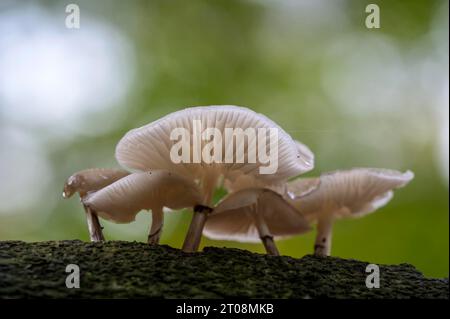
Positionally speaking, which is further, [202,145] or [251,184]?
[251,184]

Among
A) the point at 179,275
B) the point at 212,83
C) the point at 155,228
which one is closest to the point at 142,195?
the point at 155,228

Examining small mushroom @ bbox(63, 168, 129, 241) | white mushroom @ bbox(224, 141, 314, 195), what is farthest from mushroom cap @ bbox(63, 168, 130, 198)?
white mushroom @ bbox(224, 141, 314, 195)

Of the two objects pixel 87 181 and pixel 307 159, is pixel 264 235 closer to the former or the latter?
pixel 307 159

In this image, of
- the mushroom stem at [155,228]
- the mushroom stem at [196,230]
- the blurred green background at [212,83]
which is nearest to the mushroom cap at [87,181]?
the mushroom stem at [155,228]

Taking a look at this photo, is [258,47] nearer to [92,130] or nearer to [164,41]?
[164,41]

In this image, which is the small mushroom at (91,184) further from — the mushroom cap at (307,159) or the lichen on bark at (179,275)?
the mushroom cap at (307,159)
